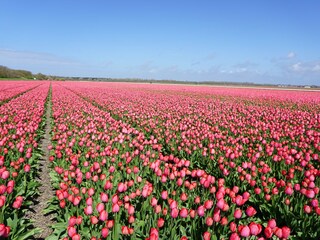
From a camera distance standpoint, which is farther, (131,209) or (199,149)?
(199,149)

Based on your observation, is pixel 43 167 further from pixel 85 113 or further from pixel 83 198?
pixel 85 113

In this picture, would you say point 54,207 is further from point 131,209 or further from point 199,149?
point 199,149

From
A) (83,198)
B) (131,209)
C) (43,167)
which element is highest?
(131,209)

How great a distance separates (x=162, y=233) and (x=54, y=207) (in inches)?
78.5

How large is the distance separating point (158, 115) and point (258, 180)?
8324mm

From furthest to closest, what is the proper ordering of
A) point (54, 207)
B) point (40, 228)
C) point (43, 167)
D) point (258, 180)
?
point (43, 167), point (258, 180), point (54, 207), point (40, 228)

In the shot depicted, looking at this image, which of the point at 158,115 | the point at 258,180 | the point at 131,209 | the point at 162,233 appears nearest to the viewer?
the point at 131,209

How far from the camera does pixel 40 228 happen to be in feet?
13.3

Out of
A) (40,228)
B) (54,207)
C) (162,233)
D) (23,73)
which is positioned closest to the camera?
(162,233)

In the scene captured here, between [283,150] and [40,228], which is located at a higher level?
[283,150]

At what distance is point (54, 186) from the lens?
5426 millimetres

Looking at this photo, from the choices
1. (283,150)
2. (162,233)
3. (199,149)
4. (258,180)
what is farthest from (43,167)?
(283,150)

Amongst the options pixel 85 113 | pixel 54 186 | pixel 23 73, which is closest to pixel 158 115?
pixel 85 113

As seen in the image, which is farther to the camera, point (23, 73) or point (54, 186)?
point (23, 73)
